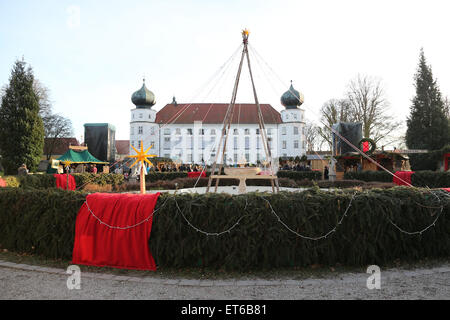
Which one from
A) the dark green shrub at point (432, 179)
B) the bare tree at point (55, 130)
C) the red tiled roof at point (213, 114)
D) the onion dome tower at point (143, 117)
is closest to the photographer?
the dark green shrub at point (432, 179)

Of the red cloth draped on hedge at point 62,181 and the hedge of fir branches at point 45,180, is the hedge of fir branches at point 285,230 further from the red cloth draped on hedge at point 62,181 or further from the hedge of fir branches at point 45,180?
→ the red cloth draped on hedge at point 62,181

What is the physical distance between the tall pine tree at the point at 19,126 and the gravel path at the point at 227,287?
90.0 feet

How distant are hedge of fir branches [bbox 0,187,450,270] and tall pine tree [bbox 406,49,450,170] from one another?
3126 centimetres

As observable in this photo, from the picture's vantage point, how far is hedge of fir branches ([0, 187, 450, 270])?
Answer: 14.9 feet

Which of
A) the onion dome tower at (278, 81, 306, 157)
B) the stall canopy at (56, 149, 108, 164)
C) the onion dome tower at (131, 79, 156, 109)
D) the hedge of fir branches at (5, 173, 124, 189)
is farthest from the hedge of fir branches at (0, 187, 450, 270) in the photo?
the onion dome tower at (131, 79, 156, 109)

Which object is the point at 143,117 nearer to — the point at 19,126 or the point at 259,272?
the point at 19,126

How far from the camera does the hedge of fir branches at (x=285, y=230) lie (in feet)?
14.9

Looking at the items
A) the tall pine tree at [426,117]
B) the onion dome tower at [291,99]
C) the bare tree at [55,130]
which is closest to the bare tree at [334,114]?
the tall pine tree at [426,117]

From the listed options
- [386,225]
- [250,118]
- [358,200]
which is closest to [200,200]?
[358,200]

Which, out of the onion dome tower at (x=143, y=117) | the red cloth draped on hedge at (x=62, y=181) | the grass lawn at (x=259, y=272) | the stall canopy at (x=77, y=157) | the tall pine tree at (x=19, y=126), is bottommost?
the grass lawn at (x=259, y=272)
